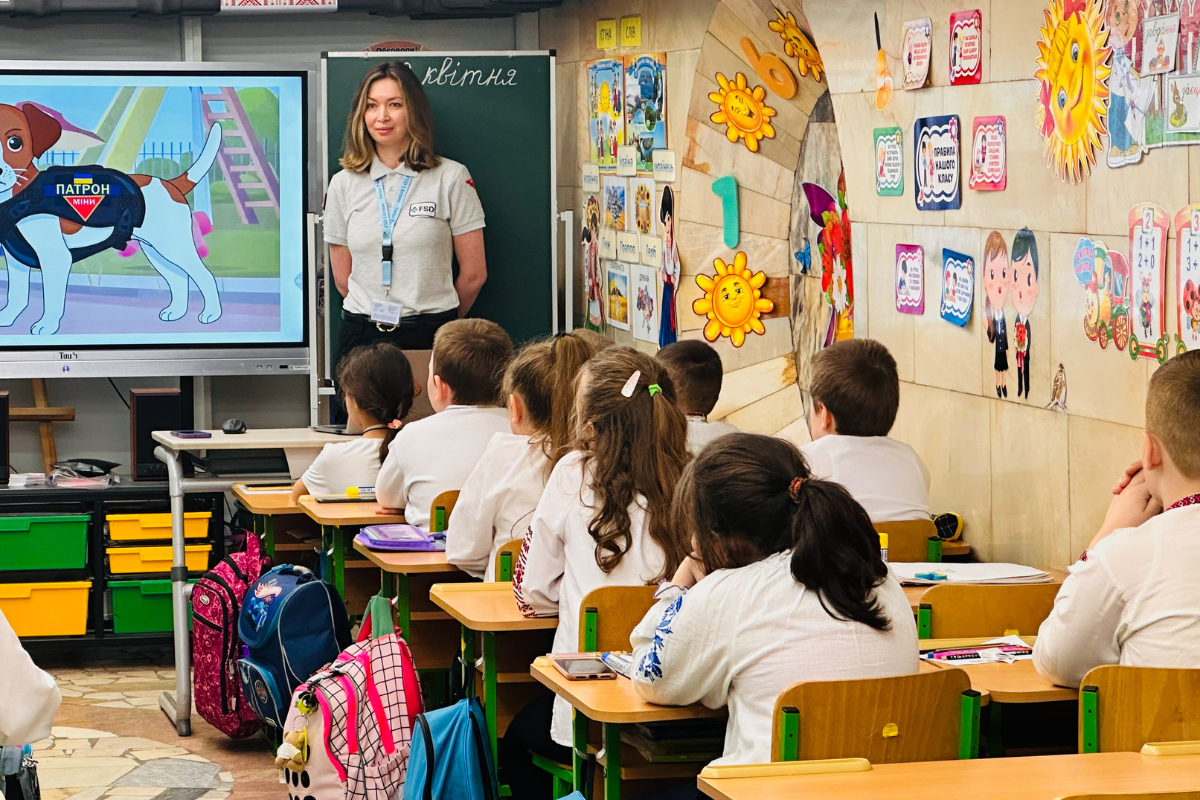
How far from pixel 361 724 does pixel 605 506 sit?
Answer: 2.88 ft

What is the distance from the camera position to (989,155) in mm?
4102

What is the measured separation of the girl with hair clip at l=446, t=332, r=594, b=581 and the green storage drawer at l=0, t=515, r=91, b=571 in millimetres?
2345

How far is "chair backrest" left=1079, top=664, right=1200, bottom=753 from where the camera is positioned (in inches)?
94.0

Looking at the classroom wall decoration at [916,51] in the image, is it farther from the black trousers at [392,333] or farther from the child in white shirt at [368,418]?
the black trousers at [392,333]

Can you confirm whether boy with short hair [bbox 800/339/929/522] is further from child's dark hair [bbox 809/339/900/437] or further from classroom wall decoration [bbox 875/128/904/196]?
classroom wall decoration [bbox 875/128/904/196]

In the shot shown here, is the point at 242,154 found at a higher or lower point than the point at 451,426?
higher

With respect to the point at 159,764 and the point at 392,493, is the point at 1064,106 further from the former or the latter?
the point at 159,764

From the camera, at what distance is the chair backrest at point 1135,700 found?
2.39 meters

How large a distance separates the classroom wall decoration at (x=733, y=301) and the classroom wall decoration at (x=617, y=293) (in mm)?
614

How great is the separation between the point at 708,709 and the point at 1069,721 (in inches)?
33.9

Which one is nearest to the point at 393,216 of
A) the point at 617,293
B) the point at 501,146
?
the point at 501,146

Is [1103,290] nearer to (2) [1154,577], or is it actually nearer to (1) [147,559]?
(2) [1154,577]

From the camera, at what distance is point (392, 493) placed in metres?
4.63

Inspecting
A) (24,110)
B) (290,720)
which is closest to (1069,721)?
(290,720)
